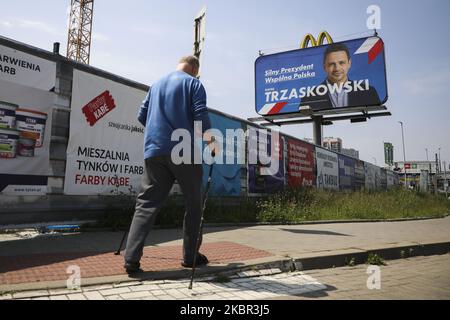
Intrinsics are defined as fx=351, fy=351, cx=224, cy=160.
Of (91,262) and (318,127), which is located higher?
(318,127)

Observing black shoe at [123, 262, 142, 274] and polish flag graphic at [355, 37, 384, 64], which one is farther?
polish flag graphic at [355, 37, 384, 64]

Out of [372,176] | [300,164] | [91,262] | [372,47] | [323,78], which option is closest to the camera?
[91,262]

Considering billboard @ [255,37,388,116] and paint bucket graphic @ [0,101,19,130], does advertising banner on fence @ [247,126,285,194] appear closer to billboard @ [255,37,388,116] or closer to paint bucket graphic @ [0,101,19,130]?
paint bucket graphic @ [0,101,19,130]

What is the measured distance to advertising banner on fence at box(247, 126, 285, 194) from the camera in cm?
1011

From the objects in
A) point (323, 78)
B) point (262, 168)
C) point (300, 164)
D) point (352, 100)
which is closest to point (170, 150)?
point (262, 168)

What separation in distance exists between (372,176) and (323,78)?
720cm

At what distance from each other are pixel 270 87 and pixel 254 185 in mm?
10750

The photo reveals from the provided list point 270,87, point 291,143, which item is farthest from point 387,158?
point 291,143

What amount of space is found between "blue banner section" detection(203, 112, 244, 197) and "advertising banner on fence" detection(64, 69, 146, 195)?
6.89 feet

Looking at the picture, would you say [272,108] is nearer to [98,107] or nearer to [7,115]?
[98,107]

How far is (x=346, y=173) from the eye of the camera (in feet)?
56.9

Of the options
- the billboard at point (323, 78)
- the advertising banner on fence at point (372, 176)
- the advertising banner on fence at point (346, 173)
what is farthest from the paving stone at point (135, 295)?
the advertising banner on fence at point (372, 176)

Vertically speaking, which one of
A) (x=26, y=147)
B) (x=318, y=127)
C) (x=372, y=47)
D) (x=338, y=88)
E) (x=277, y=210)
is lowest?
(x=277, y=210)

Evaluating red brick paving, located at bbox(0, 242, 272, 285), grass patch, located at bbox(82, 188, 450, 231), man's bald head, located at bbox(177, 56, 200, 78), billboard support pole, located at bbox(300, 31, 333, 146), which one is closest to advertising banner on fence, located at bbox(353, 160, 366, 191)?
billboard support pole, located at bbox(300, 31, 333, 146)
